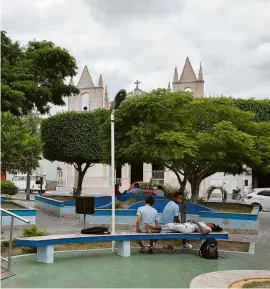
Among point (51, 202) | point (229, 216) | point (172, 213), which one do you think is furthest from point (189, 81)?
point (172, 213)

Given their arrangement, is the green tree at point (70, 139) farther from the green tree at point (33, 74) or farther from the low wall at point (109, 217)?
the low wall at point (109, 217)

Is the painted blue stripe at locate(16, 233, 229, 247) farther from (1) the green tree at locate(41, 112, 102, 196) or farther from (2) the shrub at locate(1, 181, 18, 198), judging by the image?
(2) the shrub at locate(1, 181, 18, 198)

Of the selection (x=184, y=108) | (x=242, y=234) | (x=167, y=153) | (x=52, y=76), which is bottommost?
(x=242, y=234)

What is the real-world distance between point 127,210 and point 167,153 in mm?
5520

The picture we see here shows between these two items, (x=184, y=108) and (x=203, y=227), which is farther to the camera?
(x=184, y=108)

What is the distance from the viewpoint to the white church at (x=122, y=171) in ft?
145

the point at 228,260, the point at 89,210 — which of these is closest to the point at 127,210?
the point at 89,210

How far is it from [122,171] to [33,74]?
26832 mm

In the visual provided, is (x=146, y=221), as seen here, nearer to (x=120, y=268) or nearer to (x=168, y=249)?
(x=168, y=249)

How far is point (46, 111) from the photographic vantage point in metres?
22.0

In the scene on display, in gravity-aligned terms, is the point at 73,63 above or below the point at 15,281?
above

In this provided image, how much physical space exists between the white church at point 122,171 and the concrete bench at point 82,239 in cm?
3256

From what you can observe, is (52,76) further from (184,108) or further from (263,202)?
(263,202)

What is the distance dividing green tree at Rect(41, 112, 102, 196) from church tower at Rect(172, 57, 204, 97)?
16.7 metres
